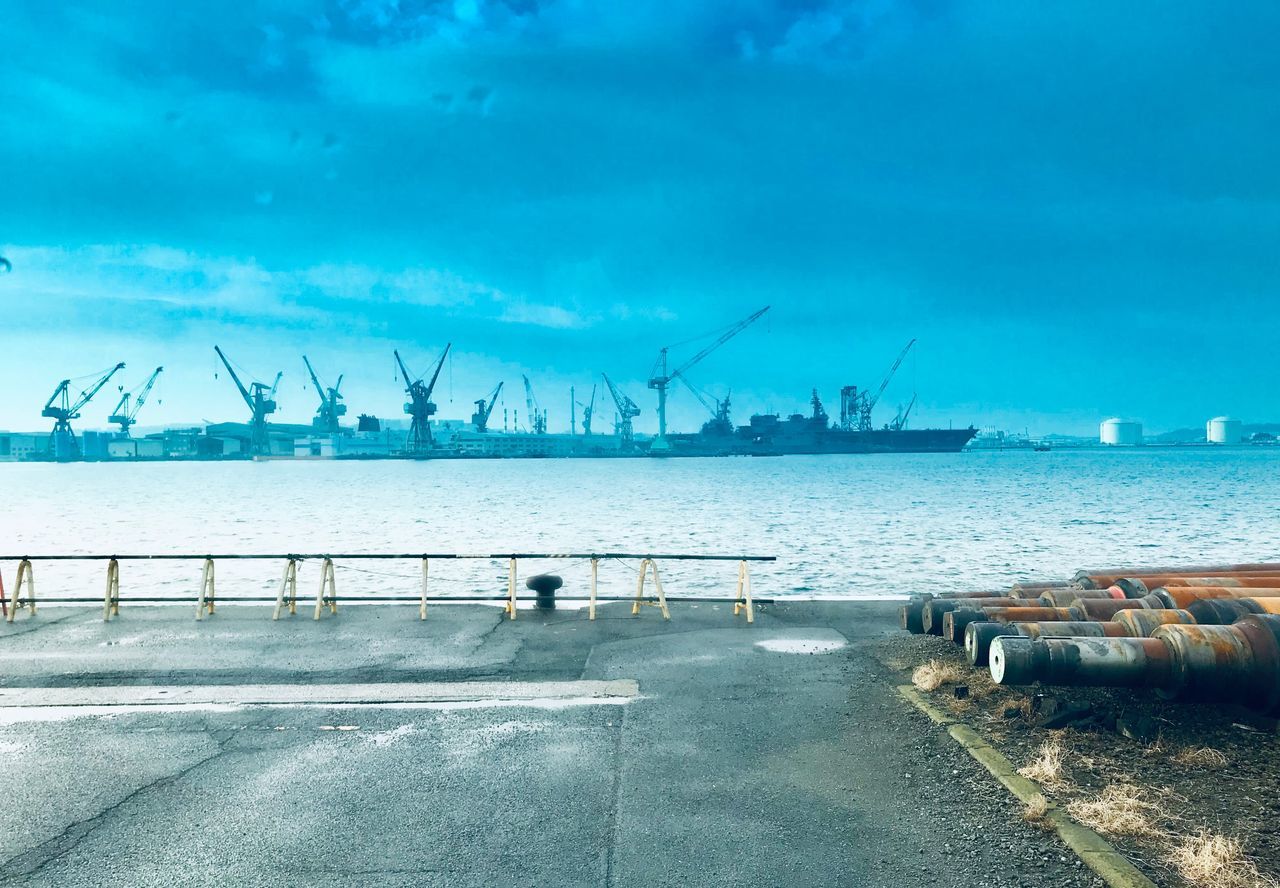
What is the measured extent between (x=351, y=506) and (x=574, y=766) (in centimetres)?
8323

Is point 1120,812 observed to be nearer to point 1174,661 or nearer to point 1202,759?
point 1202,759

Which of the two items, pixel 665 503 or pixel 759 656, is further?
pixel 665 503

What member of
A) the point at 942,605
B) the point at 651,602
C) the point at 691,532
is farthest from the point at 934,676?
the point at 691,532

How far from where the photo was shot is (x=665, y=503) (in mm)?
85438

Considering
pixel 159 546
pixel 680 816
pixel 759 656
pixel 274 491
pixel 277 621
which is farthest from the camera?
pixel 274 491

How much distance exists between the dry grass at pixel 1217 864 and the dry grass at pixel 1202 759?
5.06 ft

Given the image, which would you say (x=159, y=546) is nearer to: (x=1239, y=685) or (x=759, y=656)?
(x=759, y=656)

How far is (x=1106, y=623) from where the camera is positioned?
8.46 meters

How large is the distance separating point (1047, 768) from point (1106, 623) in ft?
8.42

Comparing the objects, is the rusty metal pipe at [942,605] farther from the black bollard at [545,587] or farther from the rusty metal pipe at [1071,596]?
the black bollard at [545,587]

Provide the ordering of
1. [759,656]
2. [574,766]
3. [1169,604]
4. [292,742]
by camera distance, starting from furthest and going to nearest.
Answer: [759,656] → [1169,604] → [292,742] → [574,766]

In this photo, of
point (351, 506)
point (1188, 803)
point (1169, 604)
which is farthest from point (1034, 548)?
point (351, 506)

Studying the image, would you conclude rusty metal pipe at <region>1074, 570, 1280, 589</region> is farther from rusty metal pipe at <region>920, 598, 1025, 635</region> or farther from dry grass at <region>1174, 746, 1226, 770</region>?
dry grass at <region>1174, 746, 1226, 770</region>

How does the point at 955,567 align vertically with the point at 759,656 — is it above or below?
below
